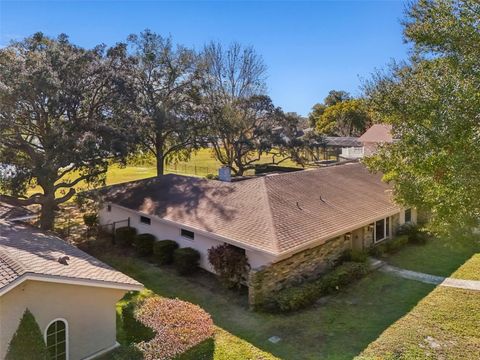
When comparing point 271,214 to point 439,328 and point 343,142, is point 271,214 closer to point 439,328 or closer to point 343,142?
point 439,328

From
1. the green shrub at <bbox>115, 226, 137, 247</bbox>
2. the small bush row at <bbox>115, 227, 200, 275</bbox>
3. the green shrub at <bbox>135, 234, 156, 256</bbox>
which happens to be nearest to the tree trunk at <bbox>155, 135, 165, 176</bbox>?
the green shrub at <bbox>115, 226, 137, 247</bbox>

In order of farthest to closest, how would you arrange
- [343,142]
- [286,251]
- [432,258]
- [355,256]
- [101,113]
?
1. [343,142]
2. [101,113]
3. [432,258]
4. [355,256]
5. [286,251]

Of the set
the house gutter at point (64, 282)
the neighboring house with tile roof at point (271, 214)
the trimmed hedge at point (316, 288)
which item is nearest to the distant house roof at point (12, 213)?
the neighboring house with tile roof at point (271, 214)

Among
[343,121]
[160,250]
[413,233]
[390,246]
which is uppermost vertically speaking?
[343,121]

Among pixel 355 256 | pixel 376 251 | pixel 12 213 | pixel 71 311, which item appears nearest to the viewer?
pixel 71 311

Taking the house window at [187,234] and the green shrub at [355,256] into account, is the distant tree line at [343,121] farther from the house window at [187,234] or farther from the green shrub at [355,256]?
the house window at [187,234]

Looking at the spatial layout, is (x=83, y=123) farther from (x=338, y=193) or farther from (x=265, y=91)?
(x=265, y=91)

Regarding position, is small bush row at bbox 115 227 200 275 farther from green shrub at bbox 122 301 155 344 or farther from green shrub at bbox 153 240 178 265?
green shrub at bbox 122 301 155 344

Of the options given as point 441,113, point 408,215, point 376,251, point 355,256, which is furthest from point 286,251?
point 408,215
